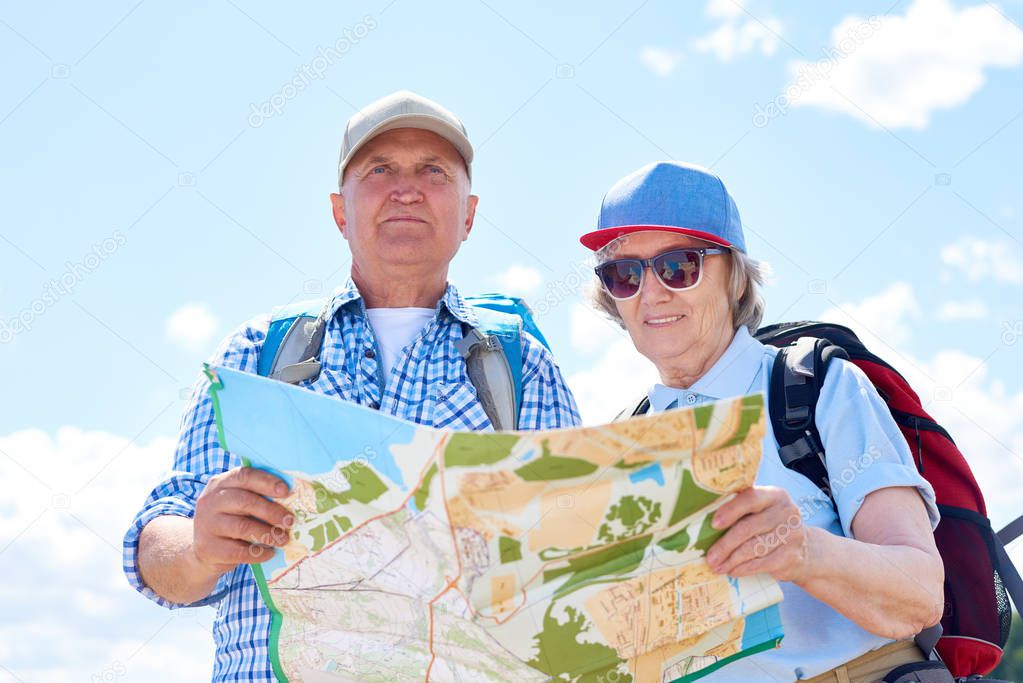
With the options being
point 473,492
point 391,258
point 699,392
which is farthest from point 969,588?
point 391,258

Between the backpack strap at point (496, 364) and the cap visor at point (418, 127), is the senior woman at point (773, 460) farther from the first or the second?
the cap visor at point (418, 127)

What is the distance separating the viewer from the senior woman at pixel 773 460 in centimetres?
274

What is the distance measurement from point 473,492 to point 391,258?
67.8 inches

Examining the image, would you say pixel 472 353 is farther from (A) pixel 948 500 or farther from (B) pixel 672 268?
(A) pixel 948 500

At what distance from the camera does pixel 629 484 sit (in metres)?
2.52

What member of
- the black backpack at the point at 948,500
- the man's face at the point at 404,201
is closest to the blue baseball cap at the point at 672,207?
the black backpack at the point at 948,500

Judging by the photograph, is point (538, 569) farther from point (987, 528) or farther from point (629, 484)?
point (987, 528)

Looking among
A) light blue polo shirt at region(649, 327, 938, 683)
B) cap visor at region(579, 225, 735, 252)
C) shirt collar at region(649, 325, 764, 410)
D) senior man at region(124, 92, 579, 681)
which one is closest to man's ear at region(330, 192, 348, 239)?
senior man at region(124, 92, 579, 681)

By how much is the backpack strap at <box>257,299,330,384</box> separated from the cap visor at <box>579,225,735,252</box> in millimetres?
1039

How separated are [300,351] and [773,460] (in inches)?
67.6

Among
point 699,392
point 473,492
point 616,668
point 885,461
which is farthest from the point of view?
point 699,392

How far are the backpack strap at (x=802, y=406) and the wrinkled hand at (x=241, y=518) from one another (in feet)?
4.94

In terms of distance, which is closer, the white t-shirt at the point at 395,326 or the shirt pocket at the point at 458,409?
the shirt pocket at the point at 458,409

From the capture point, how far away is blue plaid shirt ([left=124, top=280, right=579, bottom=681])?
345 centimetres
